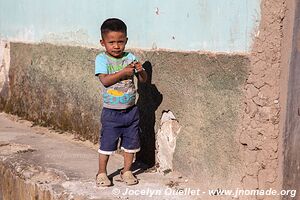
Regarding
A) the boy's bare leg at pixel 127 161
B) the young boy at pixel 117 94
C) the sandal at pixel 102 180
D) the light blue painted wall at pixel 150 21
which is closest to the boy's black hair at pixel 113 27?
the young boy at pixel 117 94

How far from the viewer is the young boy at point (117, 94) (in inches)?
146

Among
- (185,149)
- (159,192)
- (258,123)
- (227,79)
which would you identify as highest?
(227,79)

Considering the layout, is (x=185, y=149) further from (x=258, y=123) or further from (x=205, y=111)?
(x=258, y=123)

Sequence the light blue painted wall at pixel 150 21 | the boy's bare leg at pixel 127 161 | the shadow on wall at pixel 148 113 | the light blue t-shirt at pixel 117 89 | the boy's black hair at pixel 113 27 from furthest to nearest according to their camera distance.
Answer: the shadow on wall at pixel 148 113 < the boy's bare leg at pixel 127 161 < the light blue t-shirt at pixel 117 89 < the boy's black hair at pixel 113 27 < the light blue painted wall at pixel 150 21

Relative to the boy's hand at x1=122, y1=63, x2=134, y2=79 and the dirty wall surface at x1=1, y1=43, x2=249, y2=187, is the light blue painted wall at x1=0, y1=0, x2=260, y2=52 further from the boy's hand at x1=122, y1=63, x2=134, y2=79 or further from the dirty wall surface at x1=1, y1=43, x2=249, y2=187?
the boy's hand at x1=122, y1=63, x2=134, y2=79

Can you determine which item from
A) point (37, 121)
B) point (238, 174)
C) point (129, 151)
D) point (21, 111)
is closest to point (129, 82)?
point (129, 151)

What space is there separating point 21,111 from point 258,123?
3.81 meters

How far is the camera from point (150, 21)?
4.20 meters

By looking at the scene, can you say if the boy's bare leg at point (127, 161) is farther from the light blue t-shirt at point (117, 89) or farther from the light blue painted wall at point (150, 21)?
Result: the light blue painted wall at point (150, 21)

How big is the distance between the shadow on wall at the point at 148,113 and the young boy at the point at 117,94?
32 cm

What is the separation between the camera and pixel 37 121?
6.07m

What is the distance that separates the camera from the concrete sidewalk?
12.1ft

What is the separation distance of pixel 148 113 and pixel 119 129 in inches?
17.7

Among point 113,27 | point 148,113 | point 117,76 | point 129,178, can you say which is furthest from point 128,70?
point 129,178
